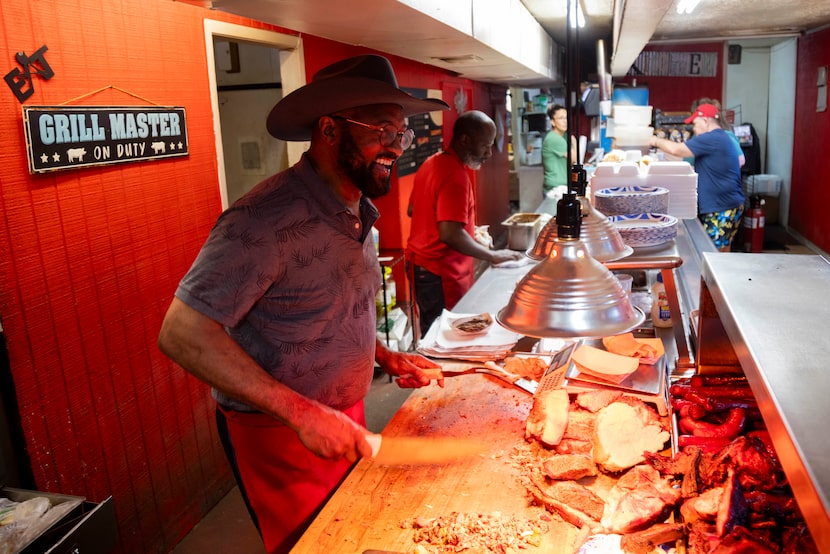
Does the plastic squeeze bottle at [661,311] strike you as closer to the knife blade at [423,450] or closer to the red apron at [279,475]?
the knife blade at [423,450]

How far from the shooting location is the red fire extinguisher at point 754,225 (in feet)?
34.7

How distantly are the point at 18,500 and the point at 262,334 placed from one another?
1.16 metres

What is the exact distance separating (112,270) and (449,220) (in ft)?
7.70

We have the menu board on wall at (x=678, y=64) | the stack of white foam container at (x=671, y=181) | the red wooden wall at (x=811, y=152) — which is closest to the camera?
the stack of white foam container at (x=671, y=181)

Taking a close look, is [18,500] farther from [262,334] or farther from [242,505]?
[242,505]

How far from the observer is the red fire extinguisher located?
10.6m

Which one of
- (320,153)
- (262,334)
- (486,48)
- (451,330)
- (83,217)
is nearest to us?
(262,334)

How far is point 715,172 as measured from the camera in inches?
293

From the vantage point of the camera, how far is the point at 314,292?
2207 mm

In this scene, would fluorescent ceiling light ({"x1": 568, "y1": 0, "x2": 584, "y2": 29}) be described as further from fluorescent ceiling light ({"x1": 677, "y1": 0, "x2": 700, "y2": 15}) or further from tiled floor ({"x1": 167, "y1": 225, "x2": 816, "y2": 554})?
tiled floor ({"x1": 167, "y1": 225, "x2": 816, "y2": 554})

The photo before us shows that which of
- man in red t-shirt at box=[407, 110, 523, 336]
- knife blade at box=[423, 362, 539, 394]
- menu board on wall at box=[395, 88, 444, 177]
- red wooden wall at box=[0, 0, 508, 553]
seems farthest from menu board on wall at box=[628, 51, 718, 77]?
knife blade at box=[423, 362, 539, 394]

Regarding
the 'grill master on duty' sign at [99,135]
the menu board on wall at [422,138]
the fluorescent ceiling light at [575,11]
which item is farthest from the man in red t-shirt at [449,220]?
the 'grill master on duty' sign at [99,135]

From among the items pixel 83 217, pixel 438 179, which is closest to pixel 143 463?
pixel 83 217

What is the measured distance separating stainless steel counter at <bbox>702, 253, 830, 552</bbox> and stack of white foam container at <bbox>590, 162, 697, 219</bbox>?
2.18m
